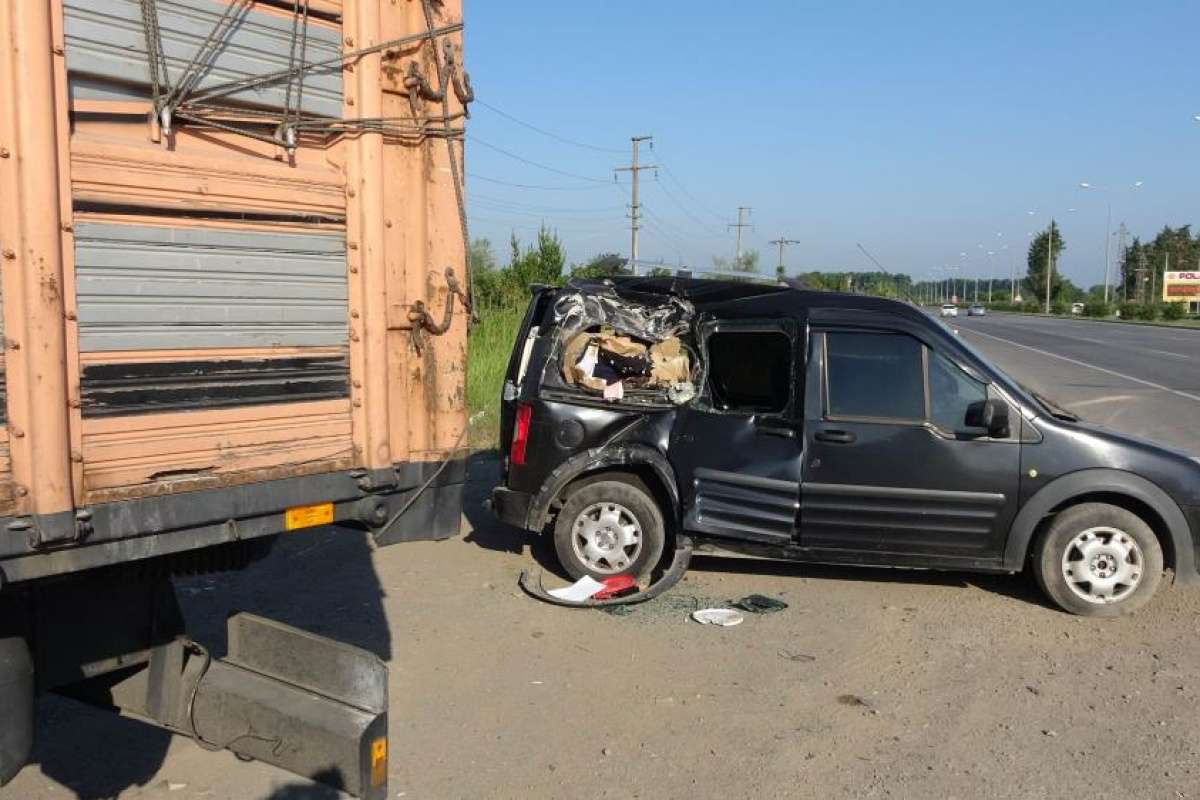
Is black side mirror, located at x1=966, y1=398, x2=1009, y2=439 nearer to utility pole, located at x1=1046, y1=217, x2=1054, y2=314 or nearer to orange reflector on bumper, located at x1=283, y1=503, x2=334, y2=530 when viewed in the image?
orange reflector on bumper, located at x1=283, y1=503, x2=334, y2=530

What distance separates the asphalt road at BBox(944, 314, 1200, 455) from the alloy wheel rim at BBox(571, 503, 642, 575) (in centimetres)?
389

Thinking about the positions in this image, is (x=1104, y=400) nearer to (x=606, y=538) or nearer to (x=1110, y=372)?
(x=1110, y=372)

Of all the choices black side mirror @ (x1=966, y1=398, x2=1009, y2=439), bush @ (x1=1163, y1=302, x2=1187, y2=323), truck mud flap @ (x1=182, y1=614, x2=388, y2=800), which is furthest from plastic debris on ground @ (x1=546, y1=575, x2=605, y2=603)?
bush @ (x1=1163, y1=302, x2=1187, y2=323)

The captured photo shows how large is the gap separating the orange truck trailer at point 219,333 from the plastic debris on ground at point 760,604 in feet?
10.8

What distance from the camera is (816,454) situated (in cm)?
644

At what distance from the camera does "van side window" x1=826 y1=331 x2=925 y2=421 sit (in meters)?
6.44

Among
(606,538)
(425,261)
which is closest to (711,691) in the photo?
(606,538)

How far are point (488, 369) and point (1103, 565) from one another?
1167 centimetres

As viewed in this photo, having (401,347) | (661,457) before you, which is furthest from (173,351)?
(661,457)

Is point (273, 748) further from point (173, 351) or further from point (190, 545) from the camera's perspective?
point (173, 351)

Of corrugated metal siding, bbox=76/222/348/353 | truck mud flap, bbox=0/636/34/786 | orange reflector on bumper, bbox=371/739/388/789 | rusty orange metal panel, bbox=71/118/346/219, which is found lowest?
orange reflector on bumper, bbox=371/739/388/789

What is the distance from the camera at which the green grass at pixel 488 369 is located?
13648 millimetres

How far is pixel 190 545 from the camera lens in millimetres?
2818

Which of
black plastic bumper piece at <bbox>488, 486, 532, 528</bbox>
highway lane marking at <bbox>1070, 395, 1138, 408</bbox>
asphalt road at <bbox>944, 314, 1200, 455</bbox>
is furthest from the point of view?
highway lane marking at <bbox>1070, 395, 1138, 408</bbox>
